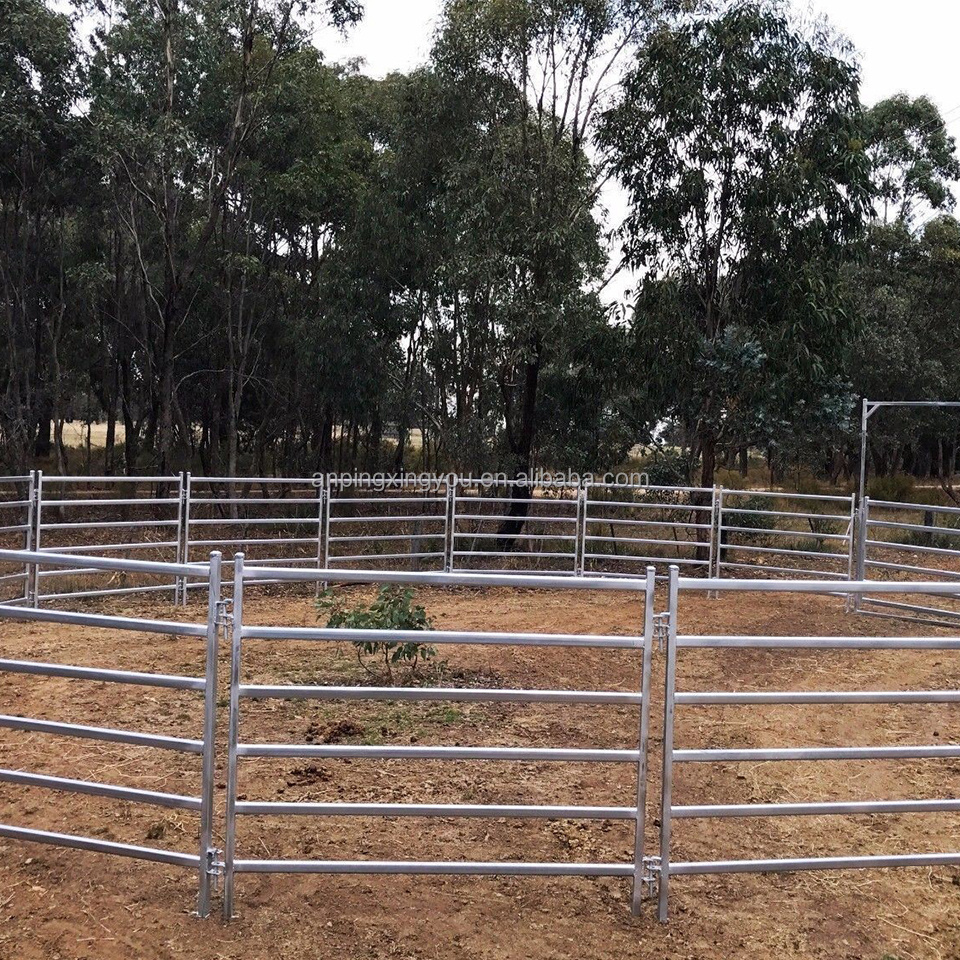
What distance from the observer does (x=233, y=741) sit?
357 centimetres

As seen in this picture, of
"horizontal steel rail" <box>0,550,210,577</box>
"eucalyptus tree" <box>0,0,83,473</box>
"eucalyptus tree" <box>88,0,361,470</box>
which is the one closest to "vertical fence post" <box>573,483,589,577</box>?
"horizontal steel rail" <box>0,550,210,577</box>

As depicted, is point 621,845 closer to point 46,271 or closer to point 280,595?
point 280,595

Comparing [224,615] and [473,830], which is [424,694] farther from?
[473,830]

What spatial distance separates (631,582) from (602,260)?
45.1ft

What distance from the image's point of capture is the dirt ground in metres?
3.58

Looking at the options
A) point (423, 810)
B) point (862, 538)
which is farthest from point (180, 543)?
point (862, 538)

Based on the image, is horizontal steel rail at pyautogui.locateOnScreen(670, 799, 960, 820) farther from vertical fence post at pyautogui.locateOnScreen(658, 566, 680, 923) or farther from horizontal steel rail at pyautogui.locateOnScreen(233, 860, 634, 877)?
horizontal steel rail at pyautogui.locateOnScreen(233, 860, 634, 877)

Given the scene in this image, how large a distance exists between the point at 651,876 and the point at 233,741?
65.5 inches

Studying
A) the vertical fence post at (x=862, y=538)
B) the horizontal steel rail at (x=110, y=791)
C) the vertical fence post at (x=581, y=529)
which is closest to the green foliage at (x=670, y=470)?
the vertical fence post at (x=581, y=529)

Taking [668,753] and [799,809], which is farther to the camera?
[799,809]

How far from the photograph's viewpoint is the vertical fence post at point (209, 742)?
3499 mm

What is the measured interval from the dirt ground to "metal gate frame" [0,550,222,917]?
0.20 m

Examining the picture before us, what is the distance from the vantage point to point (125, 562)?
12.5 ft

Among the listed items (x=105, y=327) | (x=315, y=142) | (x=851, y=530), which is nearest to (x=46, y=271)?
(x=105, y=327)
